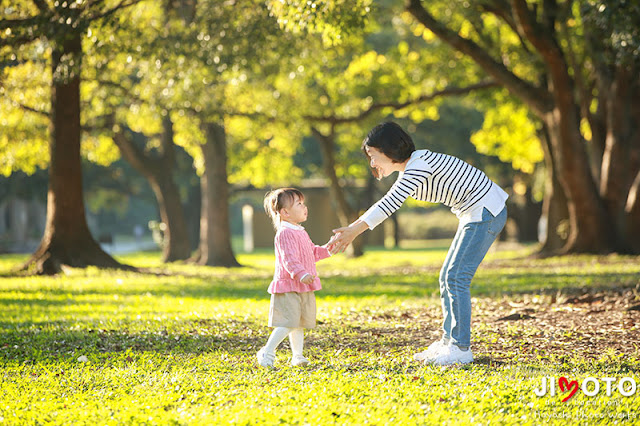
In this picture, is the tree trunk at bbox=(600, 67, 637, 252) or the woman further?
the tree trunk at bbox=(600, 67, 637, 252)

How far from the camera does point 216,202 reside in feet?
74.4

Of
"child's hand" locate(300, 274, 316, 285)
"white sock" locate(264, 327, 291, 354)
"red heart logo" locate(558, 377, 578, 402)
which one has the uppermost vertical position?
"child's hand" locate(300, 274, 316, 285)

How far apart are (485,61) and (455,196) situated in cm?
1222

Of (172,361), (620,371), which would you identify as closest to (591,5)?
(620,371)

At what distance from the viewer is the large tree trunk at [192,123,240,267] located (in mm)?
22562

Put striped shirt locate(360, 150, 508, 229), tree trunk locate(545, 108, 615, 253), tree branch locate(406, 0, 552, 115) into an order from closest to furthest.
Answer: striped shirt locate(360, 150, 508, 229), tree branch locate(406, 0, 552, 115), tree trunk locate(545, 108, 615, 253)

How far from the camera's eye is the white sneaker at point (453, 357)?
559 cm

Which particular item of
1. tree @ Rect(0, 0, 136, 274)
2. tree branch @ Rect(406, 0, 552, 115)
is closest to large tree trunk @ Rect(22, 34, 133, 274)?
tree @ Rect(0, 0, 136, 274)

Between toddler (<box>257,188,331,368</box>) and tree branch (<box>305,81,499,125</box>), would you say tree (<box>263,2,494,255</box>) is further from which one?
toddler (<box>257,188,331,368</box>)

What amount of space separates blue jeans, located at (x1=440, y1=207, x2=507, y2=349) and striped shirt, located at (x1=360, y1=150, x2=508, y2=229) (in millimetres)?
81

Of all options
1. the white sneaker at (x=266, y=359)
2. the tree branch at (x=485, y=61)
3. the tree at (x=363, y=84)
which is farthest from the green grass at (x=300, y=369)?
the tree at (x=363, y=84)

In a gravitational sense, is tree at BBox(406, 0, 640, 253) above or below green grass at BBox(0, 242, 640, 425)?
above

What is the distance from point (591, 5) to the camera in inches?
467

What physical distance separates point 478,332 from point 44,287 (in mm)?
8991
